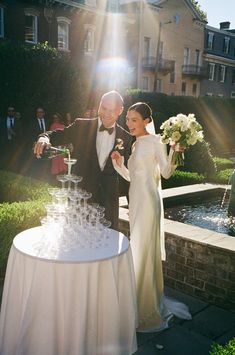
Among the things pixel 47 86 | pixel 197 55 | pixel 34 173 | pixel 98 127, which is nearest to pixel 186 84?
pixel 197 55

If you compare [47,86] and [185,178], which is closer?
[185,178]

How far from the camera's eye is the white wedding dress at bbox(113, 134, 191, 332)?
4.59 metres

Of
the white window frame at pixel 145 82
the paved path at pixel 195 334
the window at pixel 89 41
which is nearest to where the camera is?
the paved path at pixel 195 334

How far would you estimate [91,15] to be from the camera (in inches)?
1121

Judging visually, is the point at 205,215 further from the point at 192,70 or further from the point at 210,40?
the point at 210,40

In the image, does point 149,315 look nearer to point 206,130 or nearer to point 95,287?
point 95,287

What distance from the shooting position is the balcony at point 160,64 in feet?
123

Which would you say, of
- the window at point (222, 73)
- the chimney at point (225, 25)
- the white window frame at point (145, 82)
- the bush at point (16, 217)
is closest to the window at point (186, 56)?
the window at point (222, 73)

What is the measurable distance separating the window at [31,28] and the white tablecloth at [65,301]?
2449 centimetres

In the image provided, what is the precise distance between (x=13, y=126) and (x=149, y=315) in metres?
13.2

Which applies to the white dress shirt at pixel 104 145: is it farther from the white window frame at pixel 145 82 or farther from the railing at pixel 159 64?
the white window frame at pixel 145 82

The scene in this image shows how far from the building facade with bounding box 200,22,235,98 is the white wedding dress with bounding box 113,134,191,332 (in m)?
43.6

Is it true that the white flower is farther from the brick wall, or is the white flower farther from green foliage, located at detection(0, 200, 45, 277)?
green foliage, located at detection(0, 200, 45, 277)

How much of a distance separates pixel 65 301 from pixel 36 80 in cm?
1581
